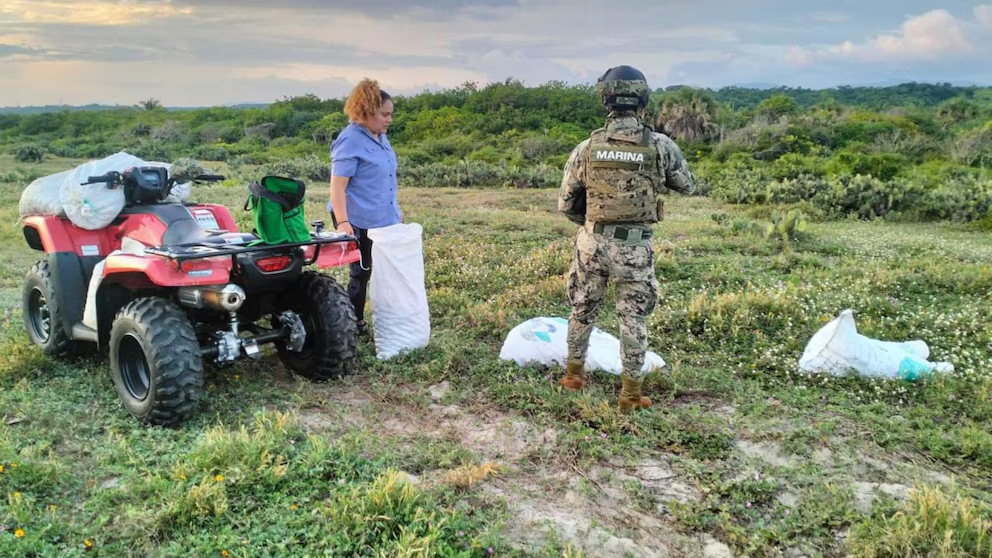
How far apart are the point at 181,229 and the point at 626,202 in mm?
2812

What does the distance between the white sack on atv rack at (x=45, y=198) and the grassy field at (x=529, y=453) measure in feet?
3.29

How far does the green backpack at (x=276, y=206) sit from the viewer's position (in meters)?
3.94

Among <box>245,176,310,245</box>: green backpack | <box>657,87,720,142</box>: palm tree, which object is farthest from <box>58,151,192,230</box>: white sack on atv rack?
<box>657,87,720,142</box>: palm tree

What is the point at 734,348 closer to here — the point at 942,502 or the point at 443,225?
the point at 942,502

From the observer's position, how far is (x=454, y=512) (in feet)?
9.82

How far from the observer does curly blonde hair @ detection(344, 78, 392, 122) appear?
4.92 m

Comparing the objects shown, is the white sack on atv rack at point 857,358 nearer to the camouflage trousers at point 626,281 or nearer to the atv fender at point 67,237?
the camouflage trousers at point 626,281

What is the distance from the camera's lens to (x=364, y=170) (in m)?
5.07

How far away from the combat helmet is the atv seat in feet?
7.80

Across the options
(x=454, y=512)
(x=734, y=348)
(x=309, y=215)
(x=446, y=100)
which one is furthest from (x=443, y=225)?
(x=446, y=100)

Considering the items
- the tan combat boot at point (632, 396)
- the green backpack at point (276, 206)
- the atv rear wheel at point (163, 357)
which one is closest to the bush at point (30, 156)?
the atv rear wheel at point (163, 357)

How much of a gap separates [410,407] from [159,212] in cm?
206

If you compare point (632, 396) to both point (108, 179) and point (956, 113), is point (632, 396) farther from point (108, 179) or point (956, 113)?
point (956, 113)

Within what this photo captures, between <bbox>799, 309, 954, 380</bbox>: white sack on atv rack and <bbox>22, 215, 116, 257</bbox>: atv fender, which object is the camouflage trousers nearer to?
<bbox>799, 309, 954, 380</bbox>: white sack on atv rack
